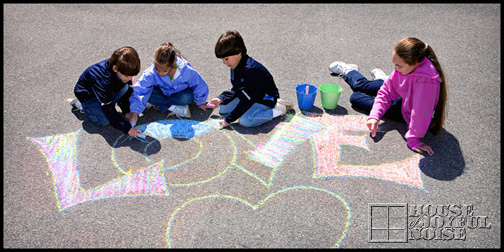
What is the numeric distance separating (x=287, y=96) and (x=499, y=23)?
14.3ft

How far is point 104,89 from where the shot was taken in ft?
12.8

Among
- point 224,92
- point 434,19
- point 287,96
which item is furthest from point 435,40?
point 224,92

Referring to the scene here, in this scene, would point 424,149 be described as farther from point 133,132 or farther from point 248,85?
point 133,132

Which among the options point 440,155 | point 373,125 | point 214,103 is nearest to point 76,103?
point 214,103

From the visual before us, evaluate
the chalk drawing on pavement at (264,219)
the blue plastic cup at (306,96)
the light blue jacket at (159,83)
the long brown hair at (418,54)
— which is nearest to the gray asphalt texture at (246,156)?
the chalk drawing on pavement at (264,219)

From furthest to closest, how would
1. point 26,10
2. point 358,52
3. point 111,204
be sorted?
point 26,10 → point 358,52 → point 111,204

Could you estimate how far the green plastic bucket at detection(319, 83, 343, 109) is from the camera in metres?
4.26

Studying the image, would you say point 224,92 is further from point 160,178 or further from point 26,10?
point 26,10

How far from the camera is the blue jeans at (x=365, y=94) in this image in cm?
409

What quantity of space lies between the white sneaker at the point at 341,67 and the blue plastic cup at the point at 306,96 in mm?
796

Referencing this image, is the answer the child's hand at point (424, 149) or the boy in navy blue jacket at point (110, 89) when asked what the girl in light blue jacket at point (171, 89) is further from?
the child's hand at point (424, 149)

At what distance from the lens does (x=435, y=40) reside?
6.07 metres

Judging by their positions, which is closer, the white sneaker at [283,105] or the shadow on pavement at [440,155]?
the shadow on pavement at [440,155]

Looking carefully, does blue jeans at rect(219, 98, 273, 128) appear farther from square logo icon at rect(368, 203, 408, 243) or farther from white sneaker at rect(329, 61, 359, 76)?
square logo icon at rect(368, 203, 408, 243)
